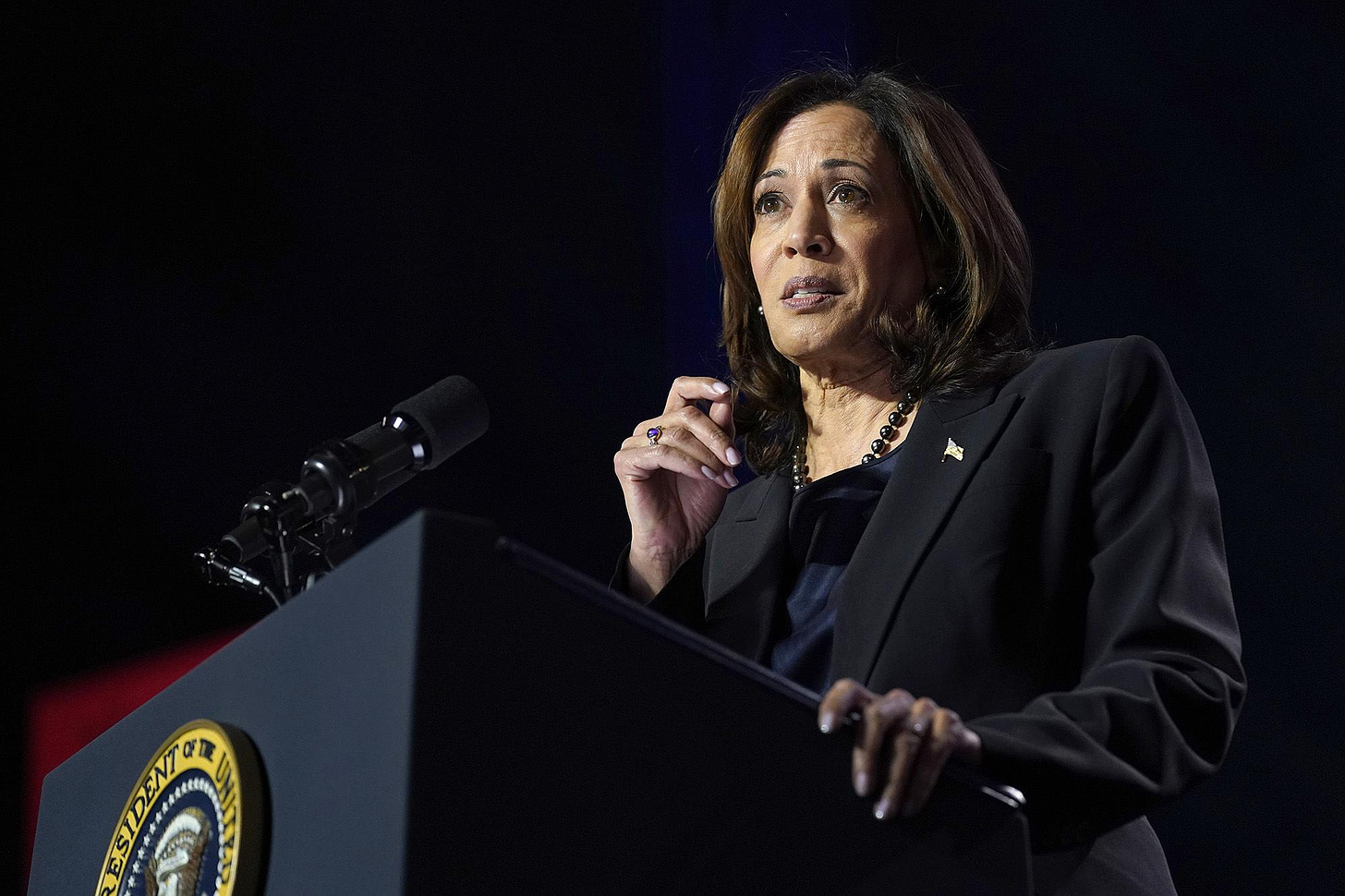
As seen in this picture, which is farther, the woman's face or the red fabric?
the red fabric

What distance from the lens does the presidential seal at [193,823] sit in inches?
31.0

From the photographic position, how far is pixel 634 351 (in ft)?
11.8

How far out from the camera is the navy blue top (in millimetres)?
1584

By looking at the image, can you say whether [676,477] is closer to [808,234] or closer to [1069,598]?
[808,234]

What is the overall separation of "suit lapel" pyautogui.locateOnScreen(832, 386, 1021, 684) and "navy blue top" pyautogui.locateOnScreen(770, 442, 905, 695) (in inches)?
4.8

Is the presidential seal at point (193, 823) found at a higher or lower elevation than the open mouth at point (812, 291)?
lower

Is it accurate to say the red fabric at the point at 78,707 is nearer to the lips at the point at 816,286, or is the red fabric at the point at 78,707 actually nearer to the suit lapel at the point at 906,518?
the lips at the point at 816,286

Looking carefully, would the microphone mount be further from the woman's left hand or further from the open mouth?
the open mouth

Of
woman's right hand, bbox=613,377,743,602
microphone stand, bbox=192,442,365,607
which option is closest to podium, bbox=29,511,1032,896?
microphone stand, bbox=192,442,365,607

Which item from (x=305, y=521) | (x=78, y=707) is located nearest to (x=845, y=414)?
(x=305, y=521)

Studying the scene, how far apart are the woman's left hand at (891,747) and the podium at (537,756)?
0.01m

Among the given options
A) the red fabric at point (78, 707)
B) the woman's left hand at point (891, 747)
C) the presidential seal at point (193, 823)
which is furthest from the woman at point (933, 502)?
the red fabric at point (78, 707)

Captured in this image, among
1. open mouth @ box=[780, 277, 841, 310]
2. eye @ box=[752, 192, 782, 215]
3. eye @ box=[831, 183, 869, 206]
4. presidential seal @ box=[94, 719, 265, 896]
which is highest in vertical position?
eye @ box=[752, 192, 782, 215]

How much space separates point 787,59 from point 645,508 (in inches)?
76.6
